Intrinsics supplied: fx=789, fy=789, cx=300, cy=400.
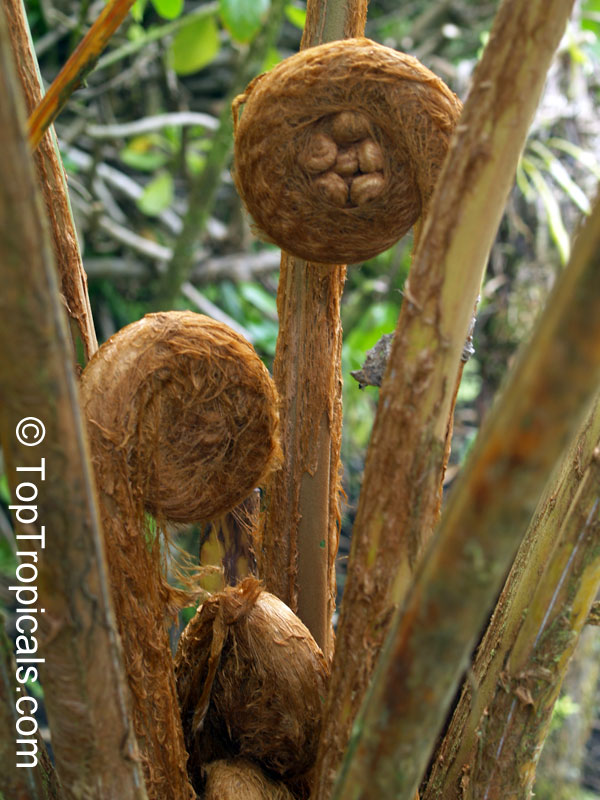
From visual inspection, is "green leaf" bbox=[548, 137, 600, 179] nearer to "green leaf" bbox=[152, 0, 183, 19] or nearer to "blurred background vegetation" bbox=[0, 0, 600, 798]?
"blurred background vegetation" bbox=[0, 0, 600, 798]

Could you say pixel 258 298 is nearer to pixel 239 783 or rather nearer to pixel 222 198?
pixel 222 198

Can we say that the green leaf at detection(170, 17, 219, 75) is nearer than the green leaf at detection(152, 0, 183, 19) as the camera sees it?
No

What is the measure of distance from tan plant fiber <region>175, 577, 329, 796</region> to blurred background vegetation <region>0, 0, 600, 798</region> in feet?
3.18

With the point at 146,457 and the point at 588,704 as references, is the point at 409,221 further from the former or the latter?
the point at 588,704

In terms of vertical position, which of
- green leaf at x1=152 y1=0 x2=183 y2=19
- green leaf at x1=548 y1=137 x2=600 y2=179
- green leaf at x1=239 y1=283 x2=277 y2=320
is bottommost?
green leaf at x1=239 y1=283 x2=277 y2=320

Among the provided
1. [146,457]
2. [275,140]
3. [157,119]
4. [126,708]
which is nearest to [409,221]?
[275,140]

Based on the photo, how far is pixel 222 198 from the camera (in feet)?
7.36

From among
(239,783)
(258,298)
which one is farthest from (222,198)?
(239,783)

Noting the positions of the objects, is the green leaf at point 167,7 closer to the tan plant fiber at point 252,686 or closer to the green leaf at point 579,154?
the green leaf at point 579,154

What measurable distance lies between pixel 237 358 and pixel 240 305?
5.11 feet

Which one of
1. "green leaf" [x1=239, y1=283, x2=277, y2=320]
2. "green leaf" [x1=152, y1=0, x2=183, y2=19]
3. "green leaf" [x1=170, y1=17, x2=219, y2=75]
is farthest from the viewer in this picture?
"green leaf" [x1=239, y1=283, x2=277, y2=320]

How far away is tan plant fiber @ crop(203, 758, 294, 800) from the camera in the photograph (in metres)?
0.50

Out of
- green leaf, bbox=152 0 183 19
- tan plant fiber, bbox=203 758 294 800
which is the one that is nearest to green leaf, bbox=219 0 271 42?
green leaf, bbox=152 0 183 19

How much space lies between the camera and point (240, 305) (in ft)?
6.65
